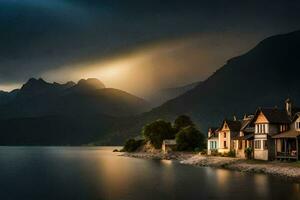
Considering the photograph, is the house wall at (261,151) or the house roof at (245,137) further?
the house roof at (245,137)

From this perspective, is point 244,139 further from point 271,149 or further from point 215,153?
point 215,153

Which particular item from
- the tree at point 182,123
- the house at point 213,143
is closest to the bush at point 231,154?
the house at point 213,143

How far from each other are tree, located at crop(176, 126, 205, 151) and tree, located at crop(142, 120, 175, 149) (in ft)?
71.7

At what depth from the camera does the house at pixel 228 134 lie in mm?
102438

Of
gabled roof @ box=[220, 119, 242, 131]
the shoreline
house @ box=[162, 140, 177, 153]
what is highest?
gabled roof @ box=[220, 119, 242, 131]

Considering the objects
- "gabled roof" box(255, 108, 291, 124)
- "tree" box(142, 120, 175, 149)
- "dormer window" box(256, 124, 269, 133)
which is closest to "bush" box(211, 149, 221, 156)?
"dormer window" box(256, 124, 269, 133)

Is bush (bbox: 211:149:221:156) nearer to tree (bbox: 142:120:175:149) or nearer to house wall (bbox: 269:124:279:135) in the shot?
house wall (bbox: 269:124:279:135)

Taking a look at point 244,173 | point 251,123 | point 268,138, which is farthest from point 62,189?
point 251,123

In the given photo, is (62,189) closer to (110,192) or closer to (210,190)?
(110,192)

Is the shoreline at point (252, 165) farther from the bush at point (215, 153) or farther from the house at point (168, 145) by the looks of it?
the house at point (168, 145)

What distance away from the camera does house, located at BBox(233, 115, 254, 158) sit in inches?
3620

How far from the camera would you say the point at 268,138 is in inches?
3275

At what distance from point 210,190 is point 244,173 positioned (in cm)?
2186

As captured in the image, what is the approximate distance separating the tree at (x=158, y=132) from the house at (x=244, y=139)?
64.5 metres
